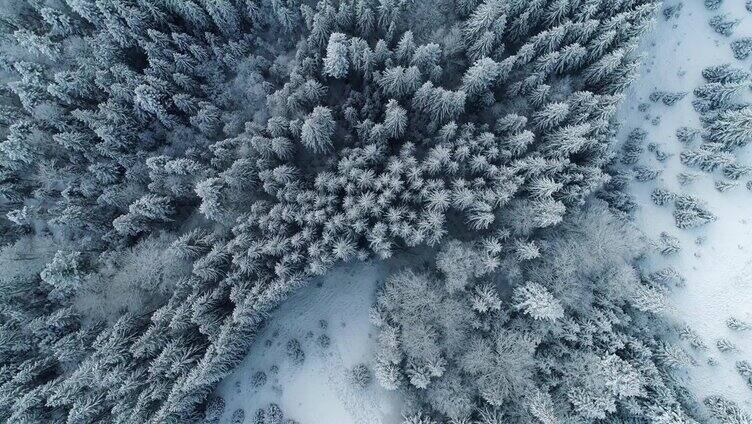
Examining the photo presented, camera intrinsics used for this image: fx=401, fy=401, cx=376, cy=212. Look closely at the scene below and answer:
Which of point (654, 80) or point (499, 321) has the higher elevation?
point (654, 80)

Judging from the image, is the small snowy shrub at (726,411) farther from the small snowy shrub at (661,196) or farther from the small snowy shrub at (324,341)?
the small snowy shrub at (324,341)

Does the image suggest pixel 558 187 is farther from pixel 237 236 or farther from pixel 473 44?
pixel 237 236

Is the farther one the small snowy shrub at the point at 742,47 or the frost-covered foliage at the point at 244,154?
the small snowy shrub at the point at 742,47

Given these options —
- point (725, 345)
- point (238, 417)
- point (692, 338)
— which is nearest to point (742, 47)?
point (725, 345)

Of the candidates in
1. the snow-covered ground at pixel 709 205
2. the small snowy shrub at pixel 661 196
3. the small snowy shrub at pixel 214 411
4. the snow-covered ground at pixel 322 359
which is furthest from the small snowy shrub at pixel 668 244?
the small snowy shrub at pixel 214 411

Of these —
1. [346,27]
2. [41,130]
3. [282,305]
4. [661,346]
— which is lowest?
[661,346]

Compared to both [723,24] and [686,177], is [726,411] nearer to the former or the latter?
[686,177]

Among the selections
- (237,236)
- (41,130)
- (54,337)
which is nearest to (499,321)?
(237,236)
